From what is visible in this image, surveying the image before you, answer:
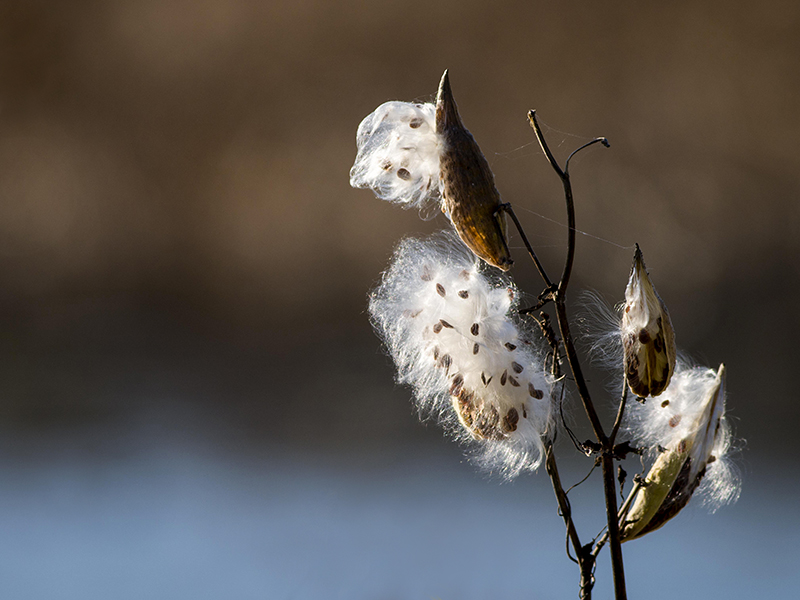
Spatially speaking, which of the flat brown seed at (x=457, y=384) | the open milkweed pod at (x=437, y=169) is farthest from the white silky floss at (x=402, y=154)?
the flat brown seed at (x=457, y=384)

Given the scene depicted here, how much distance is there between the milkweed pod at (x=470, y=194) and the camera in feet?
1.26

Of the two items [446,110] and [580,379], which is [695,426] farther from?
[446,110]

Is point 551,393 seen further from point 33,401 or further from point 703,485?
point 33,401

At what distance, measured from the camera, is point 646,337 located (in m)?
0.38

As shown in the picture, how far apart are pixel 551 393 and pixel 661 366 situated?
0.07 meters

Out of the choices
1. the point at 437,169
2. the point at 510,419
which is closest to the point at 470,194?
the point at 437,169

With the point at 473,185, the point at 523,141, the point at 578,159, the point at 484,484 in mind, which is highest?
the point at 523,141

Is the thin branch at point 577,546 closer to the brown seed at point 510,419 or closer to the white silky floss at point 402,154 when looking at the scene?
the brown seed at point 510,419

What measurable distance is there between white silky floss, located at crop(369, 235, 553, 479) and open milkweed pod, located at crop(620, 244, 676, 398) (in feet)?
0.20

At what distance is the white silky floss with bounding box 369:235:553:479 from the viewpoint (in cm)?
43

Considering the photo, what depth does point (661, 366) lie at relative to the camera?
382 millimetres

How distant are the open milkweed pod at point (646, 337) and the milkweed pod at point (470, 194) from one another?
7cm

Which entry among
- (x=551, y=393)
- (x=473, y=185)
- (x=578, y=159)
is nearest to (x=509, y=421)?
(x=551, y=393)

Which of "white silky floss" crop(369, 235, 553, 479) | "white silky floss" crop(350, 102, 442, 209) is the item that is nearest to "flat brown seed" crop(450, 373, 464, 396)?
"white silky floss" crop(369, 235, 553, 479)
